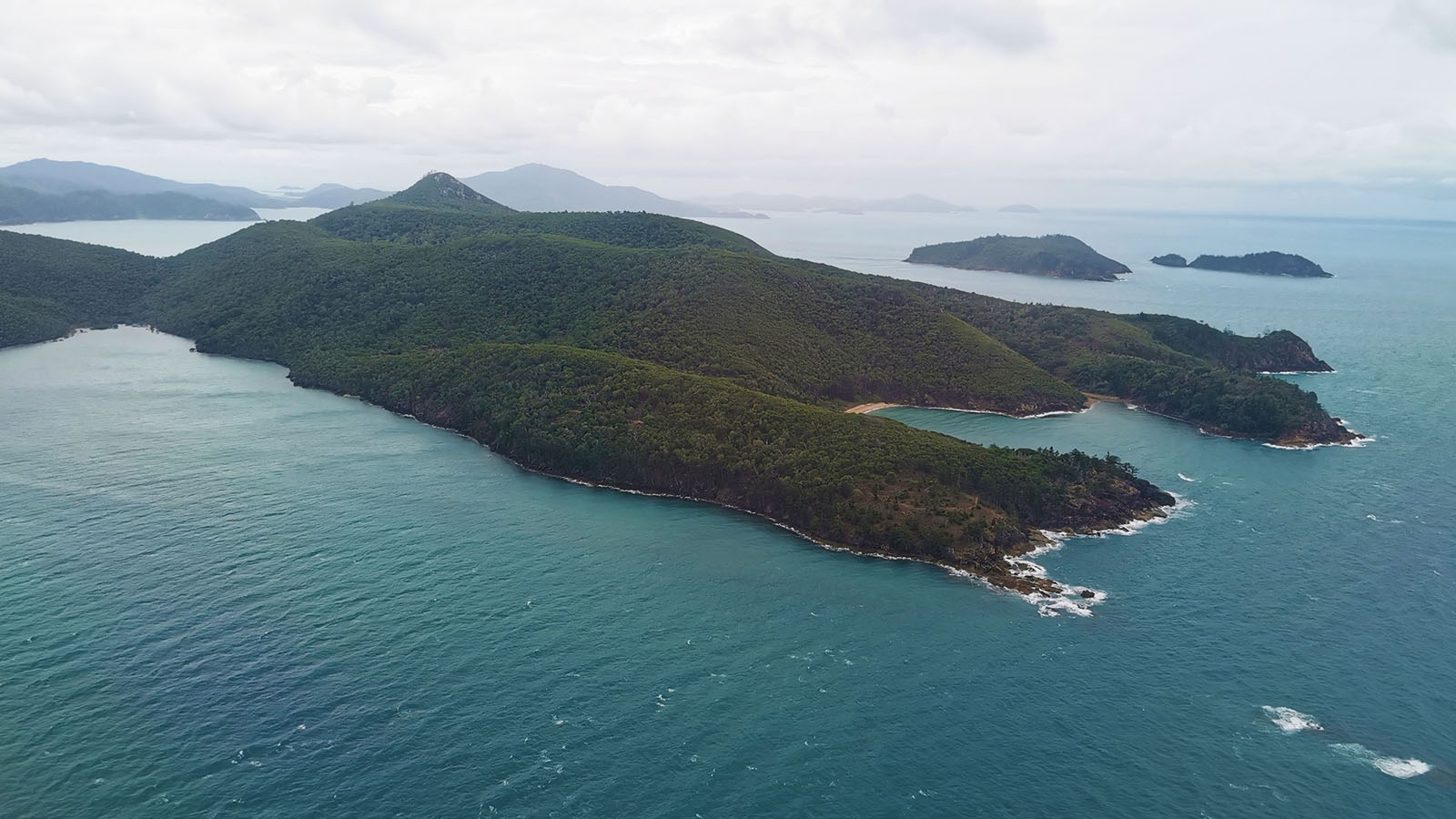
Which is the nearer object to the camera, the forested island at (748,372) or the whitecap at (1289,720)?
the whitecap at (1289,720)

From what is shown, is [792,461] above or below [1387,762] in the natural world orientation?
above

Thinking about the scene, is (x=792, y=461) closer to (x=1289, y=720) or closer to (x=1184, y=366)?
(x=1289, y=720)

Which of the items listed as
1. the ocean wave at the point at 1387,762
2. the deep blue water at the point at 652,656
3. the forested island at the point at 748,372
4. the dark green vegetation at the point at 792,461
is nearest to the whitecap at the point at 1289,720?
the deep blue water at the point at 652,656

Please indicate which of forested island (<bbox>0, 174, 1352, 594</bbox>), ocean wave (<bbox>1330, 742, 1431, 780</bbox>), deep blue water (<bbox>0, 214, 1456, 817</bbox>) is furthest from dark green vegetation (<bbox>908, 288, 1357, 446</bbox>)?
ocean wave (<bbox>1330, 742, 1431, 780</bbox>)

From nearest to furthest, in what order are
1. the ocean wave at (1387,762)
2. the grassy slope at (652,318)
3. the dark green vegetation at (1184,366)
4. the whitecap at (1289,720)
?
the ocean wave at (1387,762) → the whitecap at (1289,720) → the dark green vegetation at (1184,366) → the grassy slope at (652,318)

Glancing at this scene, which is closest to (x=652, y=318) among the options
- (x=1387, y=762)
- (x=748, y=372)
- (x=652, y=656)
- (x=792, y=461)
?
(x=748, y=372)

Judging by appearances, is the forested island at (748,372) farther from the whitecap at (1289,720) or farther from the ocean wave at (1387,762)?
the ocean wave at (1387,762)
